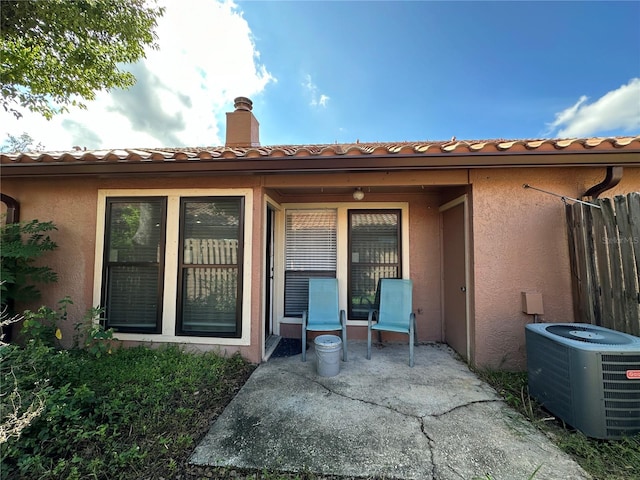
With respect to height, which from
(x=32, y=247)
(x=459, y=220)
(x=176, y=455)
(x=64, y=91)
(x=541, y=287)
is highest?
(x=64, y=91)

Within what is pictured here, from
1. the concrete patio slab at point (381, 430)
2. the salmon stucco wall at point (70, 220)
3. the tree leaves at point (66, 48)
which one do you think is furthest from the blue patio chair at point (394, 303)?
the tree leaves at point (66, 48)

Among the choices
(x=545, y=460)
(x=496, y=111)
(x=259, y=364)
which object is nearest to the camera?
(x=545, y=460)

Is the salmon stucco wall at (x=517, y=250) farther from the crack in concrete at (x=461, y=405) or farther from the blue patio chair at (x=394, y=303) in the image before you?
the blue patio chair at (x=394, y=303)

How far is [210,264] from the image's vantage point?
13.0 ft

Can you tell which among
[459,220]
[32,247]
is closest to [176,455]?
[32,247]

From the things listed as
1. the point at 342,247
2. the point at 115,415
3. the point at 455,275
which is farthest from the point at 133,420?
the point at 455,275

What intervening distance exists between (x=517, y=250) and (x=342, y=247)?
2565 mm

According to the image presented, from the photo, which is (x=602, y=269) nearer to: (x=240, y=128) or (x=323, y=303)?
(x=323, y=303)

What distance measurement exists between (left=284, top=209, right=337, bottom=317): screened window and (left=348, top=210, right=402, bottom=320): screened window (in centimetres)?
40

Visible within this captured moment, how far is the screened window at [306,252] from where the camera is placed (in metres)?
4.93

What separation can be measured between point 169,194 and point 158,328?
1993 mm

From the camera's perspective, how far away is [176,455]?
81.8 inches

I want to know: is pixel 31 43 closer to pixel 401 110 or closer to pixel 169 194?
pixel 169 194

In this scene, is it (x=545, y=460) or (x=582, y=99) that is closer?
(x=545, y=460)
